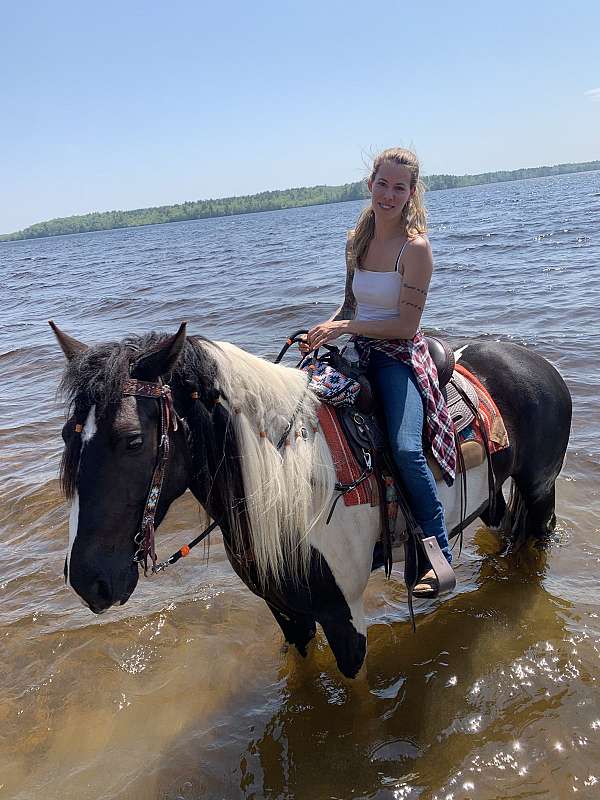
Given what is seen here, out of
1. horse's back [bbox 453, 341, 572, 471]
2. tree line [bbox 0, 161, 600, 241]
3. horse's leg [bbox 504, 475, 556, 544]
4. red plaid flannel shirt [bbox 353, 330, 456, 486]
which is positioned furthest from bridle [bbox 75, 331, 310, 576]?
tree line [bbox 0, 161, 600, 241]

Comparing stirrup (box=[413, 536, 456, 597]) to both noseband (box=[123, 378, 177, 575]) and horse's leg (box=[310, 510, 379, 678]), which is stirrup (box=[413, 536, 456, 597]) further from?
noseband (box=[123, 378, 177, 575])

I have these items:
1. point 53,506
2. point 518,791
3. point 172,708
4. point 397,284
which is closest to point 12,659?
point 172,708

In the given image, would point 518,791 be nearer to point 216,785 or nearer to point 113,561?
point 216,785

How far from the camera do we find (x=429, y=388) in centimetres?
319

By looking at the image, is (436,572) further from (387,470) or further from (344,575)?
(387,470)

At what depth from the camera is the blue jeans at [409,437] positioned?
297 cm

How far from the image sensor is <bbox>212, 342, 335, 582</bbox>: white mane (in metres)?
2.57

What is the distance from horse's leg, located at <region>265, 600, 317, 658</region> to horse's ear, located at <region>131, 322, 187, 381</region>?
1.66 m

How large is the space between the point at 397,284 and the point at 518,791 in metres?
→ 2.61

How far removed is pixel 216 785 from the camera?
3070 millimetres

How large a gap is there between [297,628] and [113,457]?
6.15 ft

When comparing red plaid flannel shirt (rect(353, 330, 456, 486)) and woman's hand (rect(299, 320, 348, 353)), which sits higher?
woman's hand (rect(299, 320, 348, 353))

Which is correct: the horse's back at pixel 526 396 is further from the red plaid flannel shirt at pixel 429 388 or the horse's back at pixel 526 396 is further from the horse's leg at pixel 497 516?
the red plaid flannel shirt at pixel 429 388

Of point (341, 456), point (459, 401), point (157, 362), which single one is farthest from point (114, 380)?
point (459, 401)
